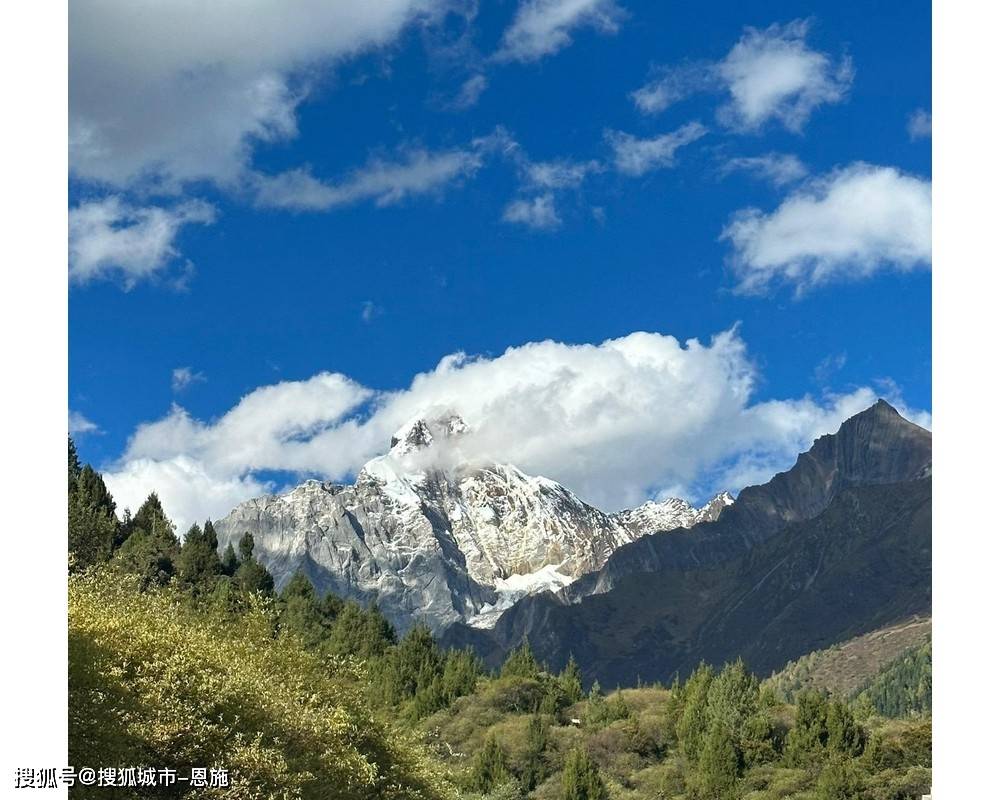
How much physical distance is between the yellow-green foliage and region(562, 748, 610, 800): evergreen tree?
36.9 metres

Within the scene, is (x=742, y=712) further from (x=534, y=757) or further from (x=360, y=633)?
(x=360, y=633)

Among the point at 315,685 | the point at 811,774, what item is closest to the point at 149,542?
the point at 811,774

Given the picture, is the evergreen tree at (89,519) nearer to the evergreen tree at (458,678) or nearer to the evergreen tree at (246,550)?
the evergreen tree at (246,550)

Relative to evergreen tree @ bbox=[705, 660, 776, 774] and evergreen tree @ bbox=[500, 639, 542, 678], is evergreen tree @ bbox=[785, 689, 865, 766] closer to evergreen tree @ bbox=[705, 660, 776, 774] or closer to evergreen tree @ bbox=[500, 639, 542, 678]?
evergreen tree @ bbox=[705, 660, 776, 774]

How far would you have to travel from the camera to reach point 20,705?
81.5ft

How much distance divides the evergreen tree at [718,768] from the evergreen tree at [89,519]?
4106cm

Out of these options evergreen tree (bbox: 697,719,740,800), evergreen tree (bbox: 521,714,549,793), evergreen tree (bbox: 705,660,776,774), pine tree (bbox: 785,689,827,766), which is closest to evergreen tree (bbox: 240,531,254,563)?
evergreen tree (bbox: 521,714,549,793)

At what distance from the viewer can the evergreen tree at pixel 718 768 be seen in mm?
79938

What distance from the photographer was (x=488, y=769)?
264 feet

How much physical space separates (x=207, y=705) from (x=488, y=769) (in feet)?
168

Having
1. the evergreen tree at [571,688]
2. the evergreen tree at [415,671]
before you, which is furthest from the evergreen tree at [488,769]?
the evergreen tree at [571,688]

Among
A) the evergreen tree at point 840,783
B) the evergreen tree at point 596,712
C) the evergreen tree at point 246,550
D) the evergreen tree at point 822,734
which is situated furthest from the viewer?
the evergreen tree at point 246,550

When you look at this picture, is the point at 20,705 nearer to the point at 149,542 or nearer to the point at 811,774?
the point at 811,774

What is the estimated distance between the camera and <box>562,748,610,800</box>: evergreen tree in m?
78.0
